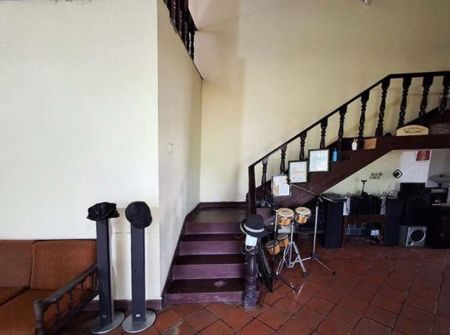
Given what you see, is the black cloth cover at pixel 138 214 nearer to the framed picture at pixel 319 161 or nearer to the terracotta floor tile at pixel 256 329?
the terracotta floor tile at pixel 256 329

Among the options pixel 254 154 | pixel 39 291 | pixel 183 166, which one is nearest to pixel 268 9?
pixel 254 154

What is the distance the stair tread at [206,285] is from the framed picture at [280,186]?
1168mm

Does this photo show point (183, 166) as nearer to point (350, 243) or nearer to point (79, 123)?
point (79, 123)

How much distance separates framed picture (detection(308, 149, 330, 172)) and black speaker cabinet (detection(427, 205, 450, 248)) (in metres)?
2.24

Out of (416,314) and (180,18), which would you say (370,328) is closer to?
(416,314)

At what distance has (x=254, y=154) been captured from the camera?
401 centimetres

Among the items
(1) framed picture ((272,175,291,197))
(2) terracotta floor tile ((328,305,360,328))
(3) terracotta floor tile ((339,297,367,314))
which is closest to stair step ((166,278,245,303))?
(2) terracotta floor tile ((328,305,360,328))

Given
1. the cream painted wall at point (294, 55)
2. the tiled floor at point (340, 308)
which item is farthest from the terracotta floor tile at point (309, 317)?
the cream painted wall at point (294, 55)

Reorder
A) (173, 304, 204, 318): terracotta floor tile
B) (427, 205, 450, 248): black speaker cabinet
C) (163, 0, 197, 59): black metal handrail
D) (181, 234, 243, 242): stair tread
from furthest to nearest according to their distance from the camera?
(427, 205, 450, 248): black speaker cabinet < (181, 234, 243, 242): stair tread < (163, 0, 197, 59): black metal handrail < (173, 304, 204, 318): terracotta floor tile

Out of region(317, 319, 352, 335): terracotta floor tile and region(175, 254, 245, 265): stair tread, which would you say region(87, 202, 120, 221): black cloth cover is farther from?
region(317, 319, 352, 335): terracotta floor tile

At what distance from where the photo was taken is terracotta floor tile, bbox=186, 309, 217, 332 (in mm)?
2006

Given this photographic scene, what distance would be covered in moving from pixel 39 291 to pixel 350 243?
4110 millimetres

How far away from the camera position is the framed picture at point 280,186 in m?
3.02

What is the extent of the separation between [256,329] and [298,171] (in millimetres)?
1843
